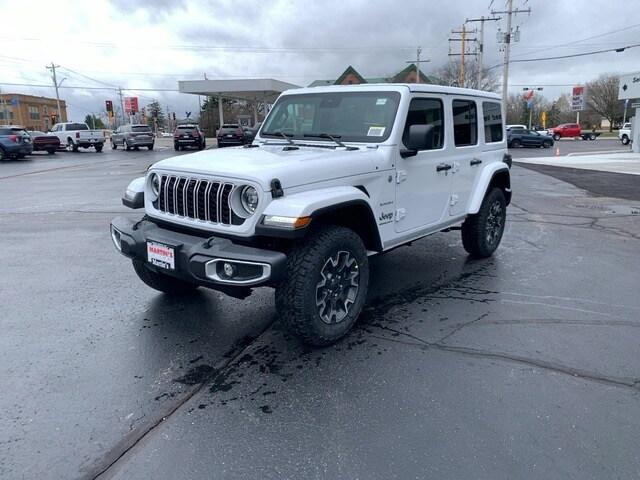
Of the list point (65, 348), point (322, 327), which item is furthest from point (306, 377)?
point (65, 348)

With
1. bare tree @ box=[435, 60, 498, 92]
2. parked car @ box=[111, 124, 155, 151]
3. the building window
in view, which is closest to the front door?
parked car @ box=[111, 124, 155, 151]

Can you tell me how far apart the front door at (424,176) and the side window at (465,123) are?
11.3 inches

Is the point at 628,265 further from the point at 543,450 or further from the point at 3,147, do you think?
the point at 3,147

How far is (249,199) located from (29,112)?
394 ft

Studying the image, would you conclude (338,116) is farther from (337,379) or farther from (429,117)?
(337,379)

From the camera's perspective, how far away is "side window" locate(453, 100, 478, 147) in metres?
5.43

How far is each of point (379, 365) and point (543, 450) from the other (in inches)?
47.8

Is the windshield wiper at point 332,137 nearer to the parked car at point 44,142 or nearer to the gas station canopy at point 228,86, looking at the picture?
the parked car at point 44,142

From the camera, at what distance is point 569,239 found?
756 cm

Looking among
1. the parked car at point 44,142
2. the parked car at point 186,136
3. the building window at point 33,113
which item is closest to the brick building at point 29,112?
the building window at point 33,113

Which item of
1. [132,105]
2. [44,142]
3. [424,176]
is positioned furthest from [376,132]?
[132,105]

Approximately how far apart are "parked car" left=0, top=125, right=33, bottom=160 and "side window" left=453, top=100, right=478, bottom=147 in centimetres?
2711

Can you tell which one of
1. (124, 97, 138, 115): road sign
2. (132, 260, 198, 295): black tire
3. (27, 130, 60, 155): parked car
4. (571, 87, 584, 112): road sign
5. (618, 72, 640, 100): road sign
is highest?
(124, 97, 138, 115): road sign

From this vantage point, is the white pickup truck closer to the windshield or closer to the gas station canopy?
the gas station canopy
